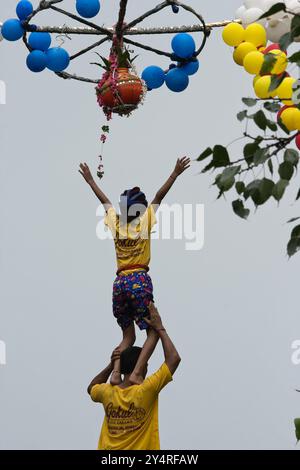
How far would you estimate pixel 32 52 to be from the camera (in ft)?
27.4

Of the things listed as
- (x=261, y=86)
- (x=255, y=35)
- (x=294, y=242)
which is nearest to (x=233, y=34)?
(x=255, y=35)

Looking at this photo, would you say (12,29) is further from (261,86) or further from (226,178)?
(226,178)

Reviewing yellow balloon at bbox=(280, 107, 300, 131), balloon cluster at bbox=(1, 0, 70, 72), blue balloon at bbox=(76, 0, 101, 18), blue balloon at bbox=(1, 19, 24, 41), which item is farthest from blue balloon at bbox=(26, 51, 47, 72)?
yellow balloon at bbox=(280, 107, 300, 131)

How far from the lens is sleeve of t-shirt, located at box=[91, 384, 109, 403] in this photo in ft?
24.1

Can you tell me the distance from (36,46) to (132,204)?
151cm

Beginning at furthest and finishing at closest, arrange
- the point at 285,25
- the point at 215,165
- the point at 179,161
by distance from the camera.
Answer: the point at 179,161 < the point at 285,25 < the point at 215,165

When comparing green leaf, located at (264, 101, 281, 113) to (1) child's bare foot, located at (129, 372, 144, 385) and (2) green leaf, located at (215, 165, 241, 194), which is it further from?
(1) child's bare foot, located at (129, 372, 144, 385)

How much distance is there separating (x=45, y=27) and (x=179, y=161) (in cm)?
159

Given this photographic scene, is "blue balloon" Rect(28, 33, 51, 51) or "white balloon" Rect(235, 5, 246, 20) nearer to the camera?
"white balloon" Rect(235, 5, 246, 20)

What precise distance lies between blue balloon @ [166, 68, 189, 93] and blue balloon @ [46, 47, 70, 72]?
80cm

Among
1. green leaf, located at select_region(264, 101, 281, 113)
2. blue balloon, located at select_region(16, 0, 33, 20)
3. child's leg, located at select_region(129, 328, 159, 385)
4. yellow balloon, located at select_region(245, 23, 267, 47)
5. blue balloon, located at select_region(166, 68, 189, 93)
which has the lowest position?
child's leg, located at select_region(129, 328, 159, 385)

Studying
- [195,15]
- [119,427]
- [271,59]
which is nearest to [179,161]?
A: [195,15]

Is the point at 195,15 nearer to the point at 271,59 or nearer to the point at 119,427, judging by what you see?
the point at 119,427

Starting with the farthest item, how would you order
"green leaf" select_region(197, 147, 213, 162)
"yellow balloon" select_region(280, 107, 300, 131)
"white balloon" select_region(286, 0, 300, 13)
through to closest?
"white balloon" select_region(286, 0, 300, 13)
"yellow balloon" select_region(280, 107, 300, 131)
"green leaf" select_region(197, 147, 213, 162)
